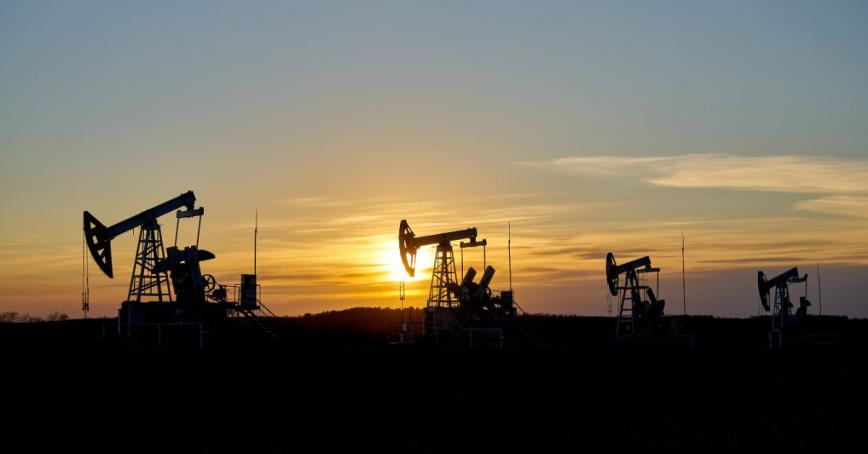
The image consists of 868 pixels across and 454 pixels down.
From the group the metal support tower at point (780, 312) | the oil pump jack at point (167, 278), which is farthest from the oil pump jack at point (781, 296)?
the oil pump jack at point (167, 278)

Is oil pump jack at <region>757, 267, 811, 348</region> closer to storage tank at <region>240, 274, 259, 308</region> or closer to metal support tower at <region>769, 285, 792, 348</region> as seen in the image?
metal support tower at <region>769, 285, 792, 348</region>

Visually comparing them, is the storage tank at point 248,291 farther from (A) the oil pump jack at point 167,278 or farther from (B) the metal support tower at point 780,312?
(B) the metal support tower at point 780,312

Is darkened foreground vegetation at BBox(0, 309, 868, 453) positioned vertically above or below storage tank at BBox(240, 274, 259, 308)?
below

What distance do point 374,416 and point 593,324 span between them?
169 feet

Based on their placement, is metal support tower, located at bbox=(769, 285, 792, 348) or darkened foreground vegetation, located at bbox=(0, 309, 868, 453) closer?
darkened foreground vegetation, located at bbox=(0, 309, 868, 453)

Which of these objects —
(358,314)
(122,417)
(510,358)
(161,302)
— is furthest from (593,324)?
(122,417)

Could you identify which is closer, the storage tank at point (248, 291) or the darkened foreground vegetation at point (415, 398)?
the darkened foreground vegetation at point (415, 398)

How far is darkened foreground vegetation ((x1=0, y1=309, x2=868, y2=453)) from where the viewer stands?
2448 cm

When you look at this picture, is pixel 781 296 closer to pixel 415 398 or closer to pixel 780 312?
pixel 780 312

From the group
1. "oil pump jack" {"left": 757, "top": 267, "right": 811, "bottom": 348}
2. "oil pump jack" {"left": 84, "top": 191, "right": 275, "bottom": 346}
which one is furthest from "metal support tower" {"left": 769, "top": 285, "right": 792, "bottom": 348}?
"oil pump jack" {"left": 84, "top": 191, "right": 275, "bottom": 346}

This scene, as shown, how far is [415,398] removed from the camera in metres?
31.3

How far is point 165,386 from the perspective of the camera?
32.4 metres

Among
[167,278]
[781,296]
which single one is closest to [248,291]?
[167,278]

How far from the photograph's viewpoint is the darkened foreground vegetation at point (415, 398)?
24484 mm
